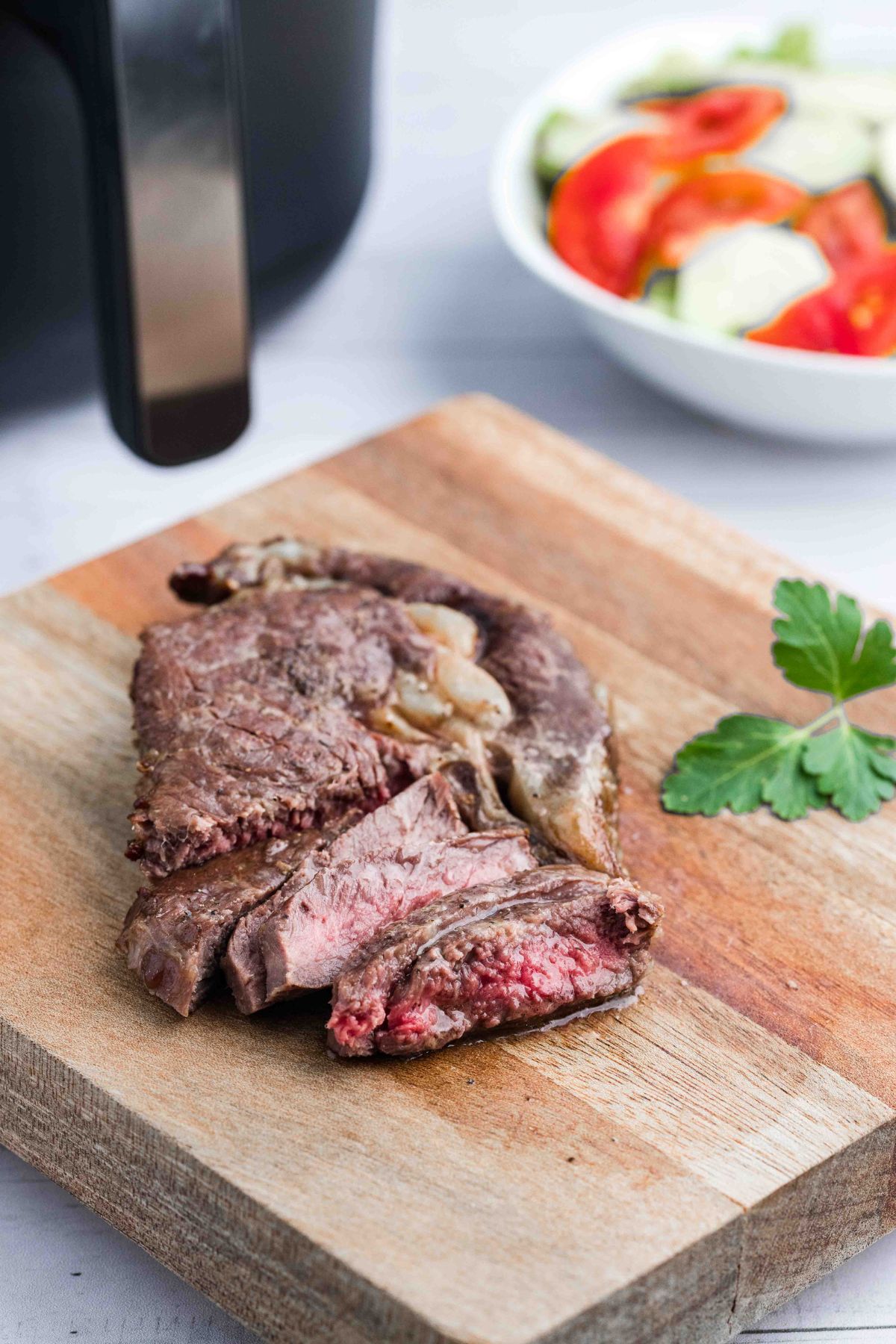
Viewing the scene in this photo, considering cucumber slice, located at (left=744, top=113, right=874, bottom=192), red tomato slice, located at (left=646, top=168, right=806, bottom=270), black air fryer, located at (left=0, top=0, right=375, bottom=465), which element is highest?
black air fryer, located at (left=0, top=0, right=375, bottom=465)

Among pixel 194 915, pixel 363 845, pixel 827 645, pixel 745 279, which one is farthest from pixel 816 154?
pixel 194 915

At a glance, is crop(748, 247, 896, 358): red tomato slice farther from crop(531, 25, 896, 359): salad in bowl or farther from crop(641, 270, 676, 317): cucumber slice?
crop(641, 270, 676, 317): cucumber slice

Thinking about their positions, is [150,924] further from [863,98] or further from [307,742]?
[863,98]

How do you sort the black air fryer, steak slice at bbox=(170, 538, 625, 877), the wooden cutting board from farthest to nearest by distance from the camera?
the black air fryer
steak slice at bbox=(170, 538, 625, 877)
the wooden cutting board

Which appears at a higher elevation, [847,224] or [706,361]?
[847,224]

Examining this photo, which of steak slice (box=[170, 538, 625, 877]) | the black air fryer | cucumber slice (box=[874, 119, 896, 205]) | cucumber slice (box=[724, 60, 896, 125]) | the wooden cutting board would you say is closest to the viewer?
the wooden cutting board

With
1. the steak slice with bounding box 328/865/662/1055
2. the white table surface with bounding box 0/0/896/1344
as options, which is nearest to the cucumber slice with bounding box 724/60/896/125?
the white table surface with bounding box 0/0/896/1344

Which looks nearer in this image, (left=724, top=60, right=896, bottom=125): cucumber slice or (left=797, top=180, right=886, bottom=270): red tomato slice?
(left=797, top=180, right=886, bottom=270): red tomato slice

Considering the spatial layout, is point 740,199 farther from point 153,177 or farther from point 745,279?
point 153,177
